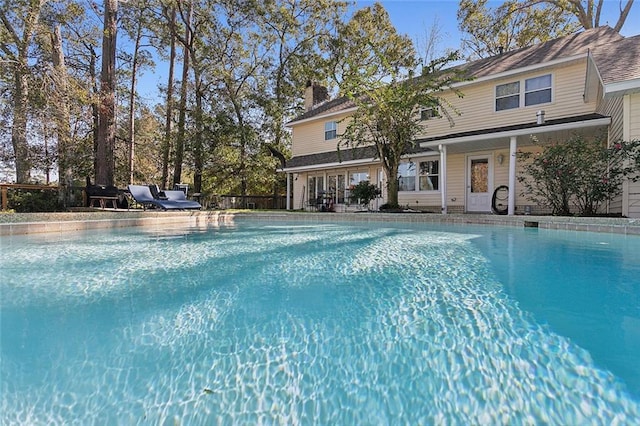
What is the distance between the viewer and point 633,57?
25.6 feet

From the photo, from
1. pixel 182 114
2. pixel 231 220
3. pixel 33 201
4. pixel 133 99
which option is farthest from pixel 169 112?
pixel 231 220

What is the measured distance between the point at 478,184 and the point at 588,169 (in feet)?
13.9

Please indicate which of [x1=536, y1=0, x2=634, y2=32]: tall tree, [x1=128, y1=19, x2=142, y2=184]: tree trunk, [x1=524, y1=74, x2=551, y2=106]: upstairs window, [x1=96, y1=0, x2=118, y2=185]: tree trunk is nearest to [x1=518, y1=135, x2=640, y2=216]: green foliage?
[x1=524, y1=74, x2=551, y2=106]: upstairs window

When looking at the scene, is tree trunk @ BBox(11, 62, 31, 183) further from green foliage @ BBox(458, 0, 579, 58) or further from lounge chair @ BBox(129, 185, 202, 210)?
green foliage @ BBox(458, 0, 579, 58)

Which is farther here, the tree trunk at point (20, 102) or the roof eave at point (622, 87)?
the tree trunk at point (20, 102)

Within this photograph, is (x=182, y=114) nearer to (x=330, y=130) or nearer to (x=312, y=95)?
(x=312, y=95)

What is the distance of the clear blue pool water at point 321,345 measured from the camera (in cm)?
125

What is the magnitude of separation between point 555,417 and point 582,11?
22409 mm

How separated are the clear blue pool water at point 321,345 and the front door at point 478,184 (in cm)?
837

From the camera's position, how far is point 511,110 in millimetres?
10859

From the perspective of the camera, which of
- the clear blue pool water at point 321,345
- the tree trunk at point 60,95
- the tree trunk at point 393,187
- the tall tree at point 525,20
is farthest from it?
the tall tree at point 525,20

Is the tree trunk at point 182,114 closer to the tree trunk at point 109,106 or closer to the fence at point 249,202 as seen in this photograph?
the fence at point 249,202

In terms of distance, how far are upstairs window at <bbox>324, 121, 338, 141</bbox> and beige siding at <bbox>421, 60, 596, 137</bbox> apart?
170 inches

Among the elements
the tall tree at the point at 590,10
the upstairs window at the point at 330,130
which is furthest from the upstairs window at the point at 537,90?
the tall tree at the point at 590,10
